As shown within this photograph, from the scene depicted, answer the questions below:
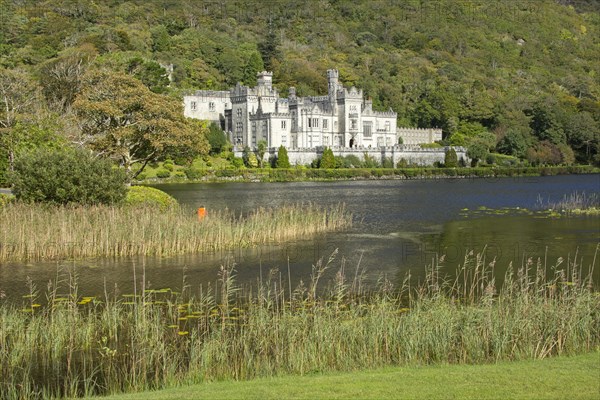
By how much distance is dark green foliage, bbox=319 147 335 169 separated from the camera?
8456cm

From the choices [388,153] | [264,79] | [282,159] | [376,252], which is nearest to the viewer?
[376,252]

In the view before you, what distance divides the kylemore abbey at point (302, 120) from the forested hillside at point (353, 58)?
5720 millimetres

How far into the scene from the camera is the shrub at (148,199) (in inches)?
1055

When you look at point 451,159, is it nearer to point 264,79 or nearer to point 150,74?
point 264,79

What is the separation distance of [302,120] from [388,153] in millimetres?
11779

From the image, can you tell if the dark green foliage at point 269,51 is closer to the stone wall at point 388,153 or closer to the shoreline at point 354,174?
the stone wall at point 388,153

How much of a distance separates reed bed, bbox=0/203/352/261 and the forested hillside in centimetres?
2171

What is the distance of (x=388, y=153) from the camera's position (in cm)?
9250

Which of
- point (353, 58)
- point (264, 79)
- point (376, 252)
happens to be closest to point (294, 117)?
point (264, 79)

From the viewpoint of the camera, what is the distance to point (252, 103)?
95.3 m

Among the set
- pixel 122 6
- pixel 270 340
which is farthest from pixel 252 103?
pixel 270 340

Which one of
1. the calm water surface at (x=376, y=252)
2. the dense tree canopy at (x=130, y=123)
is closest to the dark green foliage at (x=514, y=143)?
the calm water surface at (x=376, y=252)

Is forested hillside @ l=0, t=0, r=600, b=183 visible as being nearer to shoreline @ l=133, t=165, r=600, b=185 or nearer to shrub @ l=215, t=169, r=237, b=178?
shoreline @ l=133, t=165, r=600, b=185

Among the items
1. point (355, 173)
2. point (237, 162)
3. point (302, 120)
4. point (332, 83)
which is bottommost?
point (355, 173)
